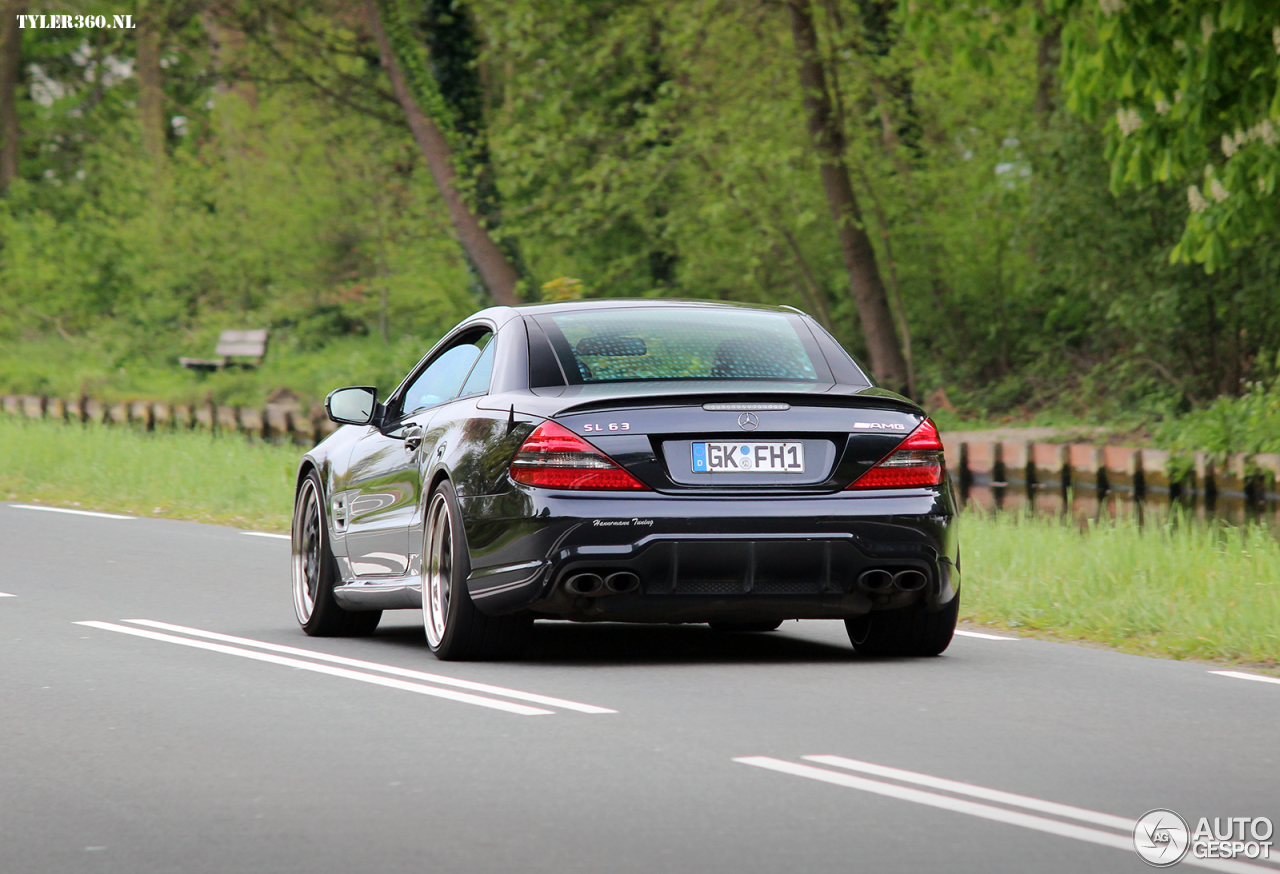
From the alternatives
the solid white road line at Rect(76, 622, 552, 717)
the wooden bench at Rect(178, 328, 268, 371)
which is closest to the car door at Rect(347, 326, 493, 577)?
the solid white road line at Rect(76, 622, 552, 717)

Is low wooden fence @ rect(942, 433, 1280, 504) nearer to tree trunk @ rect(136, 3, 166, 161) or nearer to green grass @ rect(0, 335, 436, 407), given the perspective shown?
green grass @ rect(0, 335, 436, 407)

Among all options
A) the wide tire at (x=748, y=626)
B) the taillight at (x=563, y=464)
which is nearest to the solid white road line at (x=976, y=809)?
the taillight at (x=563, y=464)

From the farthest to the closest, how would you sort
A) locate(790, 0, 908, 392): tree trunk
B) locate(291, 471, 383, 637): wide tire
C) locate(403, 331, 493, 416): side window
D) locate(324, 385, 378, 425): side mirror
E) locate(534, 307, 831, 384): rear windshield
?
1. locate(790, 0, 908, 392): tree trunk
2. locate(291, 471, 383, 637): wide tire
3. locate(324, 385, 378, 425): side mirror
4. locate(403, 331, 493, 416): side window
5. locate(534, 307, 831, 384): rear windshield

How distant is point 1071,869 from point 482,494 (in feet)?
12.9

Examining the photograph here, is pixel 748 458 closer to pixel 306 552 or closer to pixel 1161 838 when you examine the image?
pixel 1161 838

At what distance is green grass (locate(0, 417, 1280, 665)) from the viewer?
10062 mm

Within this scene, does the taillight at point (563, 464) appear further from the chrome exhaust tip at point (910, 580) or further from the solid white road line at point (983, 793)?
the solid white road line at point (983, 793)

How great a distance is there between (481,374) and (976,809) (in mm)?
4092

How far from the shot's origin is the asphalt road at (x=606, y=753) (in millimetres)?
5473

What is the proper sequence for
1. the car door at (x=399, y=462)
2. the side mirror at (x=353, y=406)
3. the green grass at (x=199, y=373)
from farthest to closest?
the green grass at (x=199, y=373) < the side mirror at (x=353, y=406) < the car door at (x=399, y=462)

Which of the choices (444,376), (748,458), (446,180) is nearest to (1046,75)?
(446,180)

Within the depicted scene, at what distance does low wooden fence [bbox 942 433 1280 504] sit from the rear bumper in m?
13.6

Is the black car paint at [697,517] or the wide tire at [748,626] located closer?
the black car paint at [697,517]

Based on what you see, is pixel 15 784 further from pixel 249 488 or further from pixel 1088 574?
pixel 249 488
